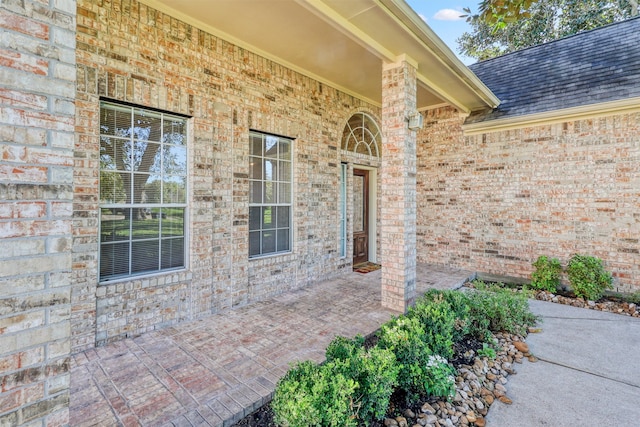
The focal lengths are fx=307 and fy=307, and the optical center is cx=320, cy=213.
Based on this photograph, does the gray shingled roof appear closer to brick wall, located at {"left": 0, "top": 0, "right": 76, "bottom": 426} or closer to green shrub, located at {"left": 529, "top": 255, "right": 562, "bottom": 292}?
green shrub, located at {"left": 529, "top": 255, "right": 562, "bottom": 292}

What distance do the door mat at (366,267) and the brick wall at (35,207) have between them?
5.65 m

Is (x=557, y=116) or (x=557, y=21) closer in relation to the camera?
(x=557, y=116)

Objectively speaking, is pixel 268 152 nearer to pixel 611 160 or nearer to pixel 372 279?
pixel 372 279

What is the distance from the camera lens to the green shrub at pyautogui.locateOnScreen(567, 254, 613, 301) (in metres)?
5.04

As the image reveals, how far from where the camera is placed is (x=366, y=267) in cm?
690

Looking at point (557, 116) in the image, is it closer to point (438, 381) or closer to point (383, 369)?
point (438, 381)

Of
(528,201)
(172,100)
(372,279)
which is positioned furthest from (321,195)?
(528,201)

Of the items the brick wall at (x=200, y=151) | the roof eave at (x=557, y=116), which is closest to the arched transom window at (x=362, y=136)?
the brick wall at (x=200, y=151)

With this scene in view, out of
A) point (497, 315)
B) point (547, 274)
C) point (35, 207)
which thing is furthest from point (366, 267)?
point (35, 207)

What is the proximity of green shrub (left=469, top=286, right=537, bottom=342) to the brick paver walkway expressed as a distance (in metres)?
1.13

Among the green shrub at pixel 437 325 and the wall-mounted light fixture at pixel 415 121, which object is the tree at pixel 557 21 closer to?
the wall-mounted light fixture at pixel 415 121

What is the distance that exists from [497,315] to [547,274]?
2.44m

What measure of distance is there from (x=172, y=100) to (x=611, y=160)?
693 cm

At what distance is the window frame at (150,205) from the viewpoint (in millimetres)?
3367
